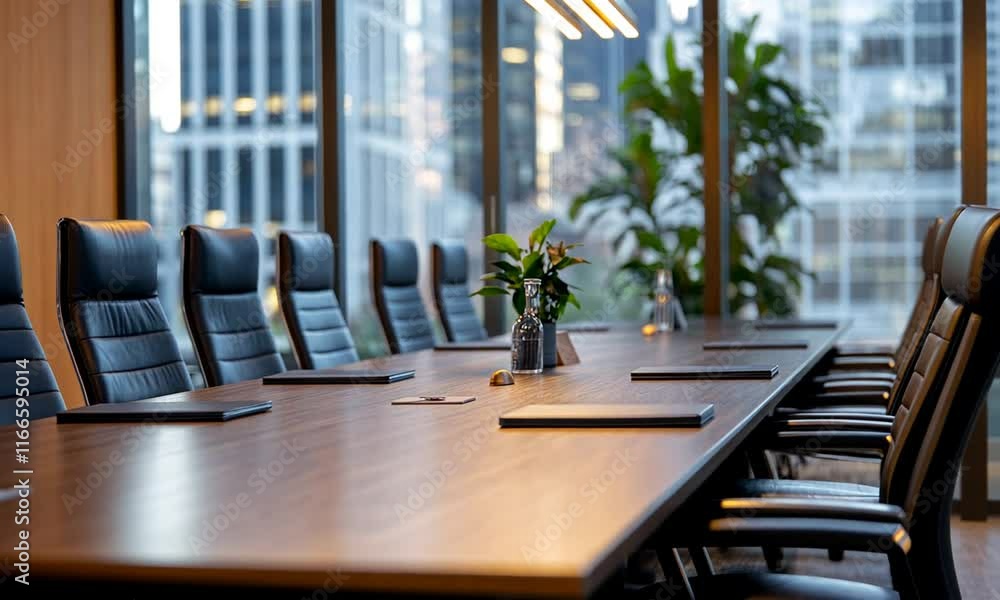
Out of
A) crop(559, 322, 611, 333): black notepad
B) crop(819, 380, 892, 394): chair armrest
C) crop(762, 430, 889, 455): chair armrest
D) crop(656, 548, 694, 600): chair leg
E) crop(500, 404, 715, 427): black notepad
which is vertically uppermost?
crop(500, 404, 715, 427): black notepad

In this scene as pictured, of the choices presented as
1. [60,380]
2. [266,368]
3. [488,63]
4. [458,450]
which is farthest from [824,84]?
[458,450]

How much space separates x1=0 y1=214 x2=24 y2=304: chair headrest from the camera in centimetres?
343

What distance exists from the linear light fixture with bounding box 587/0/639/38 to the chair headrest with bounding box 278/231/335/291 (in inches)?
61.7

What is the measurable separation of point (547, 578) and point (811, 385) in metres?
4.01

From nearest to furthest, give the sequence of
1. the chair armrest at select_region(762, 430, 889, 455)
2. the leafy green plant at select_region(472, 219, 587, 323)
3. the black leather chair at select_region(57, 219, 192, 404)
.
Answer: the chair armrest at select_region(762, 430, 889, 455) < the black leather chair at select_region(57, 219, 192, 404) < the leafy green plant at select_region(472, 219, 587, 323)

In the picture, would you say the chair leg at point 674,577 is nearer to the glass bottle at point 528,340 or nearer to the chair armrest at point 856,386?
the glass bottle at point 528,340

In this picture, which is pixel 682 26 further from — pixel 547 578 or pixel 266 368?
pixel 547 578

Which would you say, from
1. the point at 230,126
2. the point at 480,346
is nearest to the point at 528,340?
the point at 480,346

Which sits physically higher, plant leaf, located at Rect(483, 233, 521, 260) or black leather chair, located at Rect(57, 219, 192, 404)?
plant leaf, located at Rect(483, 233, 521, 260)

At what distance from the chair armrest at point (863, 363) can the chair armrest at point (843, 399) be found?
2.64 feet

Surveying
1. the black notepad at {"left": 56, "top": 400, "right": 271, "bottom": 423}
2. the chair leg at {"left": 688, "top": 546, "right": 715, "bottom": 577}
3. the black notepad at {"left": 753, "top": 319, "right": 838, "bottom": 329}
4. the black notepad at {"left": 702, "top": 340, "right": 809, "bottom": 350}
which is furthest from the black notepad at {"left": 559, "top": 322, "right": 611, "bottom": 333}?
the chair leg at {"left": 688, "top": 546, "right": 715, "bottom": 577}

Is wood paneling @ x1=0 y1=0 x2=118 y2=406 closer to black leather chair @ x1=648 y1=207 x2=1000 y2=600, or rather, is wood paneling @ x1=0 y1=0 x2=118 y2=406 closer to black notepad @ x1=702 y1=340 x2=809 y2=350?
black notepad @ x1=702 y1=340 x2=809 y2=350

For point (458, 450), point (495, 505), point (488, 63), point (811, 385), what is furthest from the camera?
point (488, 63)

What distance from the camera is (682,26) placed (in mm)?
6562
